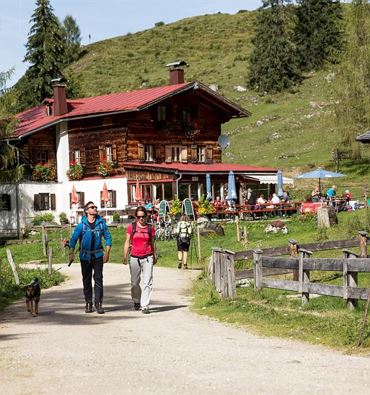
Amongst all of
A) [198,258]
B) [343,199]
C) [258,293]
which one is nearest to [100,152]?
[343,199]

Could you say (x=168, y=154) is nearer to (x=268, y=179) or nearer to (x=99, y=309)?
(x=268, y=179)

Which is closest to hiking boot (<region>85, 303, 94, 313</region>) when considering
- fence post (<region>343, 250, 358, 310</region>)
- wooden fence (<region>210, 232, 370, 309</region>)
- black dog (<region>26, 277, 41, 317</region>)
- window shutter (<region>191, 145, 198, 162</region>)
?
black dog (<region>26, 277, 41, 317</region>)

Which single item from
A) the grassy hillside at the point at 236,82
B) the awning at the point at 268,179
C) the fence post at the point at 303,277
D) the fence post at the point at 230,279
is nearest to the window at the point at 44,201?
the awning at the point at 268,179

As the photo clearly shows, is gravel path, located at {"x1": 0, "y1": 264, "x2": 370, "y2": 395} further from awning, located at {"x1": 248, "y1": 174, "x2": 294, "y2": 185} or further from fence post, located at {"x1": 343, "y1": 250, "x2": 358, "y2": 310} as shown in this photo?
awning, located at {"x1": 248, "y1": 174, "x2": 294, "y2": 185}

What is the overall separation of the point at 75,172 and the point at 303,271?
37180mm

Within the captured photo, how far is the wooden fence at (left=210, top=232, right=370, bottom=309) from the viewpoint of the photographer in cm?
1265

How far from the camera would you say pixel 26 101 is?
231 ft

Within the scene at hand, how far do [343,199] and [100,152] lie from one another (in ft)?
55.4

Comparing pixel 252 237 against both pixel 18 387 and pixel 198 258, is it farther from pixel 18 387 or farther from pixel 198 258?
pixel 18 387

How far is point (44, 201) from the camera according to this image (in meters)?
49.6

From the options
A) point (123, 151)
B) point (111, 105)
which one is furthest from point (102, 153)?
point (111, 105)

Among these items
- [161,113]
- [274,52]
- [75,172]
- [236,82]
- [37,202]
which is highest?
[274,52]

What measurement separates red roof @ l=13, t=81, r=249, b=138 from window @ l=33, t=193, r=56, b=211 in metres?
3.88

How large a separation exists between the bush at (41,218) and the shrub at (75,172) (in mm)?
3046
